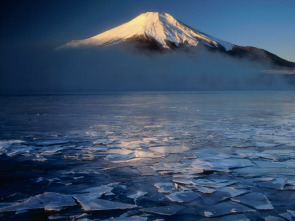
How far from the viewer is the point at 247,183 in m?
3.06

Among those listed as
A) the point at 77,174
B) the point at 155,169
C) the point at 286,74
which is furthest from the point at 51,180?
the point at 286,74

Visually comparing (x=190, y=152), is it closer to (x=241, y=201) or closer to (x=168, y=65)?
(x=241, y=201)

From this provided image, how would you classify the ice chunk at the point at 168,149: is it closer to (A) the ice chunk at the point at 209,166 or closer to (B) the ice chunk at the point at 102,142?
(A) the ice chunk at the point at 209,166

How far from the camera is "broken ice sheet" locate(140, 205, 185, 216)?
232 centimetres

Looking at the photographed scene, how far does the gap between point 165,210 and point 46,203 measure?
3.39 ft

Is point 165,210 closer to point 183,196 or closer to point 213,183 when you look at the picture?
point 183,196

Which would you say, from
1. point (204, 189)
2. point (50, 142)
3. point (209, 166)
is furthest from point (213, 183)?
point (50, 142)

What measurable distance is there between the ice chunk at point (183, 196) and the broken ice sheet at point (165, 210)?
0.15 m

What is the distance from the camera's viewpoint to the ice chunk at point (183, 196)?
2.60 metres

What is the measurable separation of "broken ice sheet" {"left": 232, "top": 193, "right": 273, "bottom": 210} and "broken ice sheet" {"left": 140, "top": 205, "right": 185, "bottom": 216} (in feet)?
1.90

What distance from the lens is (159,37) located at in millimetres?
138750

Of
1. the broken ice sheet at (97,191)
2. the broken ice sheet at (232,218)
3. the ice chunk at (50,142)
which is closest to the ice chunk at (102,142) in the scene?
the ice chunk at (50,142)

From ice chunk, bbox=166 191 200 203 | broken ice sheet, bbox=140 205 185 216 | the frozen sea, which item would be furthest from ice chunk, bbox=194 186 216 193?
broken ice sheet, bbox=140 205 185 216

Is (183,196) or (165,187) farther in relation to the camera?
(165,187)
